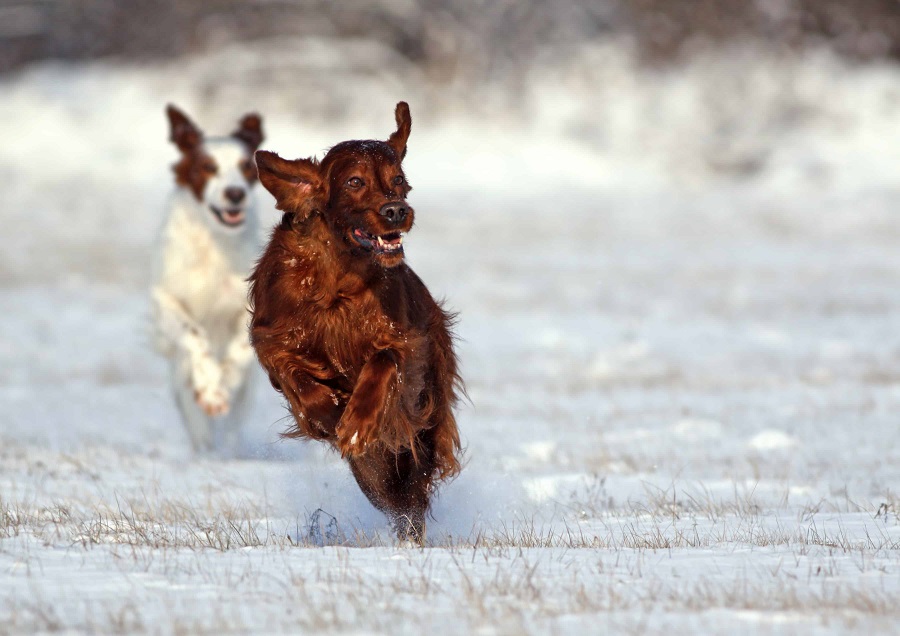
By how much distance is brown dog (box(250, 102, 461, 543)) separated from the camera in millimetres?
5355

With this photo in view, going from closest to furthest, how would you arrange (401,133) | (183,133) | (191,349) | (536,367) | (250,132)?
(401,133), (191,349), (183,133), (250,132), (536,367)

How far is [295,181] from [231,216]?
11.1ft

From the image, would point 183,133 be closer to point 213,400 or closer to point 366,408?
point 213,400

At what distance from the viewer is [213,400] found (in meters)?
8.55

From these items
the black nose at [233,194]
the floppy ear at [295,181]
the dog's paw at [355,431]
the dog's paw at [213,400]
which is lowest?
the dog's paw at [355,431]

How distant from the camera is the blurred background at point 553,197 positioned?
11.8m

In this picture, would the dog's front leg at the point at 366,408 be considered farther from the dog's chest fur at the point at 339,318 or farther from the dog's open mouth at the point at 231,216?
the dog's open mouth at the point at 231,216

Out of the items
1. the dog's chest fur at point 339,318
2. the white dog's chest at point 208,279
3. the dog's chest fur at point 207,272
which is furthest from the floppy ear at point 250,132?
the dog's chest fur at point 339,318

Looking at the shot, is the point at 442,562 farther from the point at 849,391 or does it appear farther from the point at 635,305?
the point at 635,305

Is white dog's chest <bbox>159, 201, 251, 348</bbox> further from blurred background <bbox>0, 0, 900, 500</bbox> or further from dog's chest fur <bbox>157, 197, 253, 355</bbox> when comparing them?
blurred background <bbox>0, 0, 900, 500</bbox>

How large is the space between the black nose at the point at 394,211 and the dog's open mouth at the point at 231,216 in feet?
12.6

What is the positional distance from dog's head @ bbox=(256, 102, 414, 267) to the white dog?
3.34m

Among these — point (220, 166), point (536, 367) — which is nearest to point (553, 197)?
point (536, 367)

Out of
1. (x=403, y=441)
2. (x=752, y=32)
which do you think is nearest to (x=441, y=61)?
(x=752, y=32)
